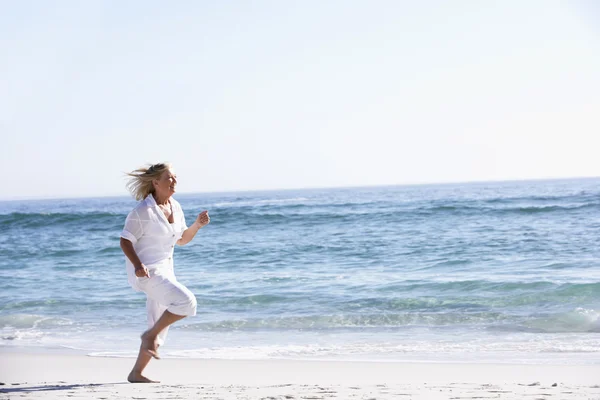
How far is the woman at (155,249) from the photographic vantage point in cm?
454

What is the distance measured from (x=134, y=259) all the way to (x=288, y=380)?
144 centimetres

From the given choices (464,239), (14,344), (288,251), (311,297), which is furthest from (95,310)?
(464,239)

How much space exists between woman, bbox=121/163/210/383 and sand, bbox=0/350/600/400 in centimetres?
43

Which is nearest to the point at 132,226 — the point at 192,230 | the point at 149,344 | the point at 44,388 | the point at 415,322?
the point at 192,230

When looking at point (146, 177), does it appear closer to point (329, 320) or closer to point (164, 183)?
point (164, 183)

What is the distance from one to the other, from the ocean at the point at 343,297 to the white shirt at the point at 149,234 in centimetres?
195

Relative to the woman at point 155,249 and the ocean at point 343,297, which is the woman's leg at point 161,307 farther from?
the ocean at point 343,297

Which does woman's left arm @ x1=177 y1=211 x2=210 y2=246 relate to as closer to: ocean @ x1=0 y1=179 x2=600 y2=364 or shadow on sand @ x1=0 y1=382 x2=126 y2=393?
shadow on sand @ x1=0 y1=382 x2=126 y2=393

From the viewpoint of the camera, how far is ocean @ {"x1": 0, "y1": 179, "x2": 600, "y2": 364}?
6727 millimetres

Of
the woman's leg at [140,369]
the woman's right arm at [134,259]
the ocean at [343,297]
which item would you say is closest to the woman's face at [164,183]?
the woman's right arm at [134,259]

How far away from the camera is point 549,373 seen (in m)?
5.12

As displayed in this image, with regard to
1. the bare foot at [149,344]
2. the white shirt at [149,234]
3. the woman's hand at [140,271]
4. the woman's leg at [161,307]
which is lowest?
the bare foot at [149,344]

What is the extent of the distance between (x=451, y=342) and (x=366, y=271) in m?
5.59

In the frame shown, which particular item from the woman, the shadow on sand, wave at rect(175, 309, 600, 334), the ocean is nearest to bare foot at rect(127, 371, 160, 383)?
the woman
